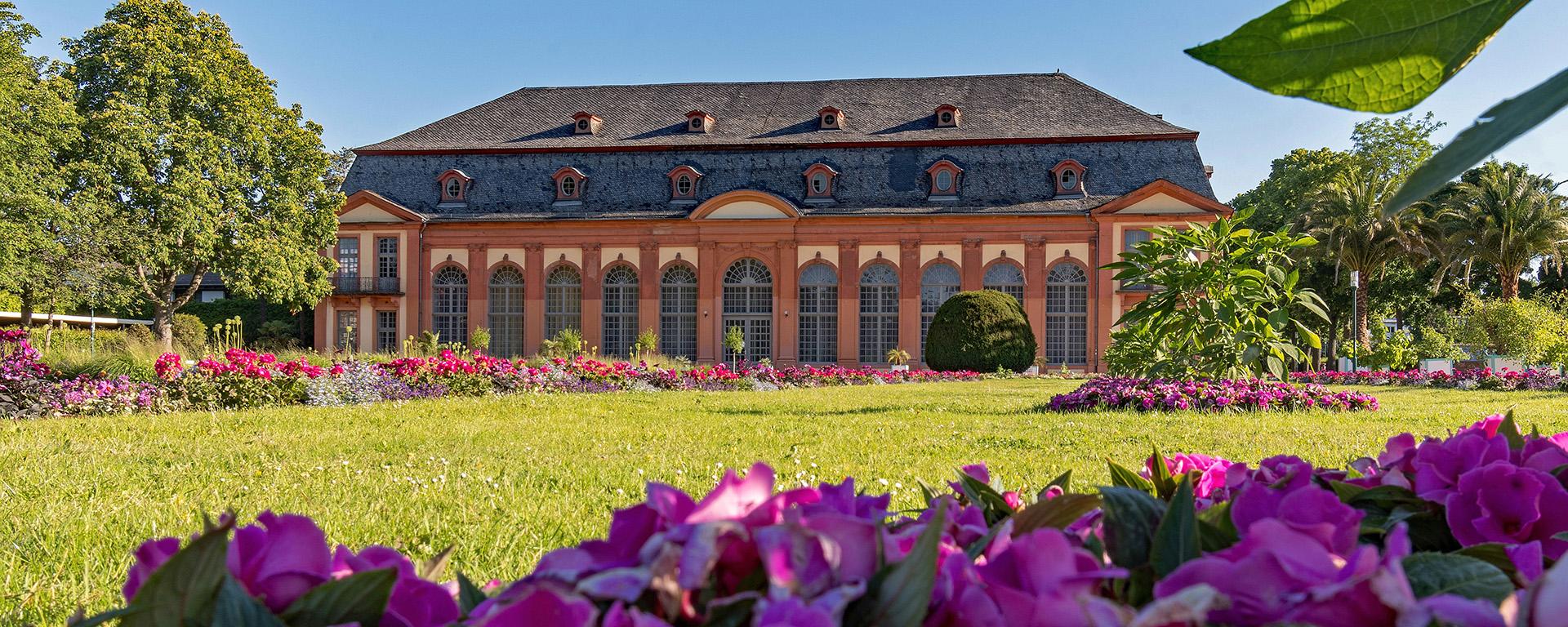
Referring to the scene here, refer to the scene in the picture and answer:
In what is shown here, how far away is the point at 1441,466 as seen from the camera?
3.34 feet

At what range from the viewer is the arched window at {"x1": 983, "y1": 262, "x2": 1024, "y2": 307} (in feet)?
95.8

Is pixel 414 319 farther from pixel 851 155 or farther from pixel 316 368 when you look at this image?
pixel 316 368

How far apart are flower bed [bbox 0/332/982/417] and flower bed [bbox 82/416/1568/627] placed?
10.6m

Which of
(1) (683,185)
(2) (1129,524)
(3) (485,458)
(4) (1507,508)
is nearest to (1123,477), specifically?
(4) (1507,508)

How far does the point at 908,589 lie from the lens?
0.51 metres

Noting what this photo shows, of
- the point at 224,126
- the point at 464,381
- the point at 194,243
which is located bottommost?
the point at 464,381

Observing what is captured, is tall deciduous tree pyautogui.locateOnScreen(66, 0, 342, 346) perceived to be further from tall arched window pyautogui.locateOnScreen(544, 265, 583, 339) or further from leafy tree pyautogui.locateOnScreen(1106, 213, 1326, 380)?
leafy tree pyautogui.locateOnScreen(1106, 213, 1326, 380)

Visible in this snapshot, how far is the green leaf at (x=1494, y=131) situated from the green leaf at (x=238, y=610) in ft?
2.20

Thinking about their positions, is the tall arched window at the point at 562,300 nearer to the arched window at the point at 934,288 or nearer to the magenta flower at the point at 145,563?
the arched window at the point at 934,288

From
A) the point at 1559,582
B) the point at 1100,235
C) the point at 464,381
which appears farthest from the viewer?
the point at 1100,235

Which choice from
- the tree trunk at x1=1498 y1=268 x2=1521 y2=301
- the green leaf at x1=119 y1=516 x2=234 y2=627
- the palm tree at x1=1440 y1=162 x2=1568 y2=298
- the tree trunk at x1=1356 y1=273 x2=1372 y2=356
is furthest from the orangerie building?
the green leaf at x1=119 y1=516 x2=234 y2=627

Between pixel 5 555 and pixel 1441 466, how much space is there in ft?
13.4

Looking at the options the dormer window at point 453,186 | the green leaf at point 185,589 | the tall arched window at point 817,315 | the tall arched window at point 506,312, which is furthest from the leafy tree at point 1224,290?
the dormer window at point 453,186

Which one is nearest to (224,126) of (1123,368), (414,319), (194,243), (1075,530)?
(194,243)
